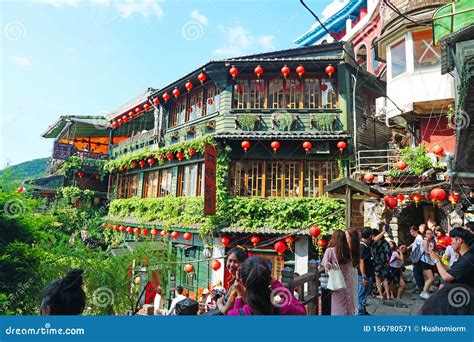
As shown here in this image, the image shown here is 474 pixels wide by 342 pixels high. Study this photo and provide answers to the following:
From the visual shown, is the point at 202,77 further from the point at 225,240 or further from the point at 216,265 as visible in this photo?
the point at 216,265

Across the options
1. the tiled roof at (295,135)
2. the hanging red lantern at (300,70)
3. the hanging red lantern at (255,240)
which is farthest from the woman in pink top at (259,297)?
the hanging red lantern at (300,70)

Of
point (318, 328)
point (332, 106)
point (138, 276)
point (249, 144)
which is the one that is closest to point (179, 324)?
point (318, 328)

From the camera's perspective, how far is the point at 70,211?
774 inches

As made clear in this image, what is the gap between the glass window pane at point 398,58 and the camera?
42.7ft

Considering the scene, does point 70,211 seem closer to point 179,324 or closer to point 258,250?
point 258,250

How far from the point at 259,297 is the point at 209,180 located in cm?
989

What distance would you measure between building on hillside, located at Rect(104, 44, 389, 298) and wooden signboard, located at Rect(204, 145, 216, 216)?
0.13 feet

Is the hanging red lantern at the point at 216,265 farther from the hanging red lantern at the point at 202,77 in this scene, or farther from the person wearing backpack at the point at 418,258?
the hanging red lantern at the point at 202,77

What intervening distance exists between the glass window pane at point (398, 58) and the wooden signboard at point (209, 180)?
334 inches

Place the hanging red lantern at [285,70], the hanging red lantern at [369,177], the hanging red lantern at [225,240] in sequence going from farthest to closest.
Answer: the hanging red lantern at [285,70] < the hanging red lantern at [225,240] < the hanging red lantern at [369,177]

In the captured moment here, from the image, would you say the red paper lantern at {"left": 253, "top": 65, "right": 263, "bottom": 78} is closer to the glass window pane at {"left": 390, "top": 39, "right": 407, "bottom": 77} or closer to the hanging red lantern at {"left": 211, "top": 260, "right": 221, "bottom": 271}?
the glass window pane at {"left": 390, "top": 39, "right": 407, "bottom": 77}

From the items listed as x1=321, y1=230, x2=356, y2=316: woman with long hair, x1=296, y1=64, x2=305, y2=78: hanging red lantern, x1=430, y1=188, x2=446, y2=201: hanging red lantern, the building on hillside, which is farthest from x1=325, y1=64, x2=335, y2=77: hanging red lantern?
x1=321, y1=230, x2=356, y2=316: woman with long hair

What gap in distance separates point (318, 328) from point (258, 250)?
9.48 m

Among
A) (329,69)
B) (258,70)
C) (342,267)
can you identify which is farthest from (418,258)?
(258,70)
